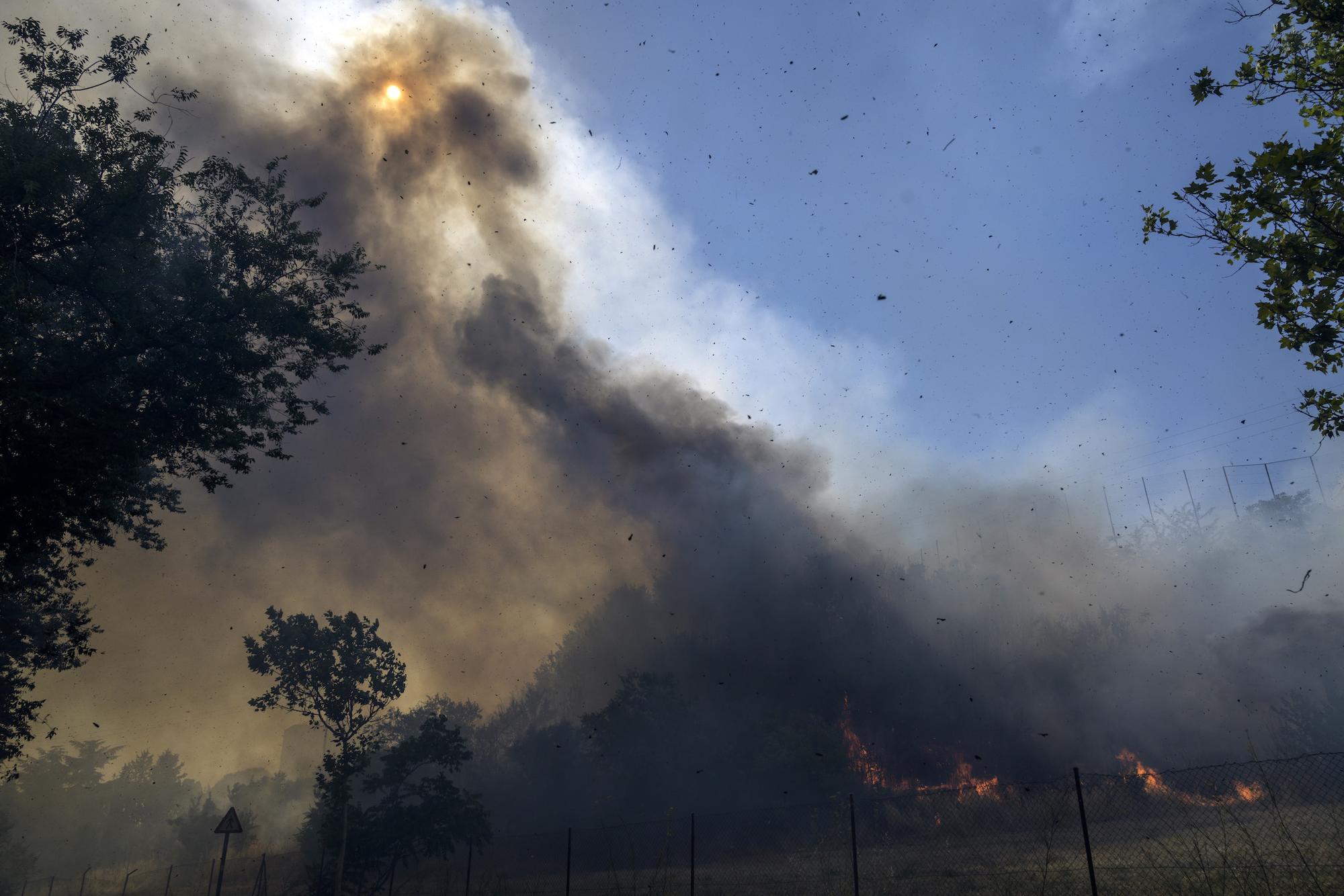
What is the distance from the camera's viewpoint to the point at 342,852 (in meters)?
28.9

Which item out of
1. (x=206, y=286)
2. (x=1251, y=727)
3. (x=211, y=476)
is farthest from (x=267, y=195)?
(x=1251, y=727)

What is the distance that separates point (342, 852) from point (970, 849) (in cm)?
2506

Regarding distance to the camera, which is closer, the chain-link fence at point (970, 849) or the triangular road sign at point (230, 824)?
the chain-link fence at point (970, 849)

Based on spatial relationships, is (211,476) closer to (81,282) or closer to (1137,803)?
(81,282)

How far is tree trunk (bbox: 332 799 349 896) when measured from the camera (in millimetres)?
28562

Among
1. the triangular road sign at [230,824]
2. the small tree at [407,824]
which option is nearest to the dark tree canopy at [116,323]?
the triangular road sign at [230,824]

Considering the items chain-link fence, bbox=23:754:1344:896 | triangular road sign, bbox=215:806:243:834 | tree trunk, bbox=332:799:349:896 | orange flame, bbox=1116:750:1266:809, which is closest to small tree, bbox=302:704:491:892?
tree trunk, bbox=332:799:349:896

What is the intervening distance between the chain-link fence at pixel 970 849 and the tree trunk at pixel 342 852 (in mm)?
817

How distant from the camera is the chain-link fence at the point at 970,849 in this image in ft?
44.1

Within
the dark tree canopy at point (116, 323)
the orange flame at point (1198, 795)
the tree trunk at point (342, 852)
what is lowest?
the tree trunk at point (342, 852)

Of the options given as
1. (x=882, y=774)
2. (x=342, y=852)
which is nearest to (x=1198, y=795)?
(x=882, y=774)

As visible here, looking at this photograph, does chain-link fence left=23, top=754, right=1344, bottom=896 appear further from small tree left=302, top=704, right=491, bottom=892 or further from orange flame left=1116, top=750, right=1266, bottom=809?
small tree left=302, top=704, right=491, bottom=892

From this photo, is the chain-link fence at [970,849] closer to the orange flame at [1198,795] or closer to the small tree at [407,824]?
the orange flame at [1198,795]

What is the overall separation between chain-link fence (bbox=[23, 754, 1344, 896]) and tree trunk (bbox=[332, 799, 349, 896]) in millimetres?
817
